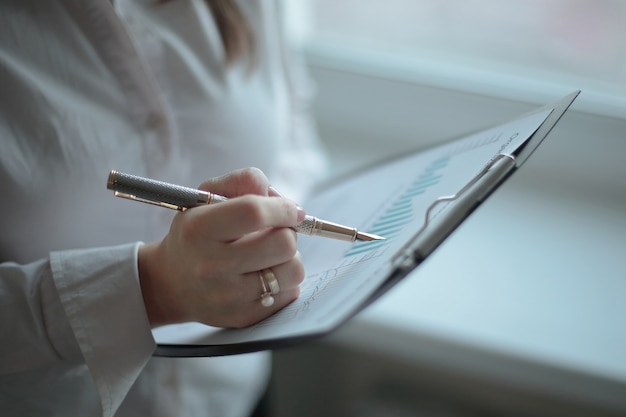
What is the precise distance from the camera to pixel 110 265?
1.42ft

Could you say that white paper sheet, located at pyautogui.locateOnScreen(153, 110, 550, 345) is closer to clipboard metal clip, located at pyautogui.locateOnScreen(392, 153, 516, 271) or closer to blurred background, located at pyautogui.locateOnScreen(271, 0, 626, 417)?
clipboard metal clip, located at pyautogui.locateOnScreen(392, 153, 516, 271)

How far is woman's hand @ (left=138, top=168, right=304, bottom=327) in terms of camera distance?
1.19ft

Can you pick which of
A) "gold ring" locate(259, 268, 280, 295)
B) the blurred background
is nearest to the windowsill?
the blurred background

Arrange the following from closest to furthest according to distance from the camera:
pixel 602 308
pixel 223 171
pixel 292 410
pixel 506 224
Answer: pixel 223 171, pixel 602 308, pixel 506 224, pixel 292 410

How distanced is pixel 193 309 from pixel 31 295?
13 centimetres

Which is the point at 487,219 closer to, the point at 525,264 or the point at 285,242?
the point at 525,264

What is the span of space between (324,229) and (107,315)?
175mm

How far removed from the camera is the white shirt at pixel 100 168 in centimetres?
43

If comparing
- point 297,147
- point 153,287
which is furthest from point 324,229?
point 297,147

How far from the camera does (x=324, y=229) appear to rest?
0.40 metres

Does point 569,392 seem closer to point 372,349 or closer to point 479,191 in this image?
point 372,349

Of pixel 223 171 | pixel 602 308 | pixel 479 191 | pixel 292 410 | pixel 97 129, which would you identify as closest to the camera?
pixel 479 191

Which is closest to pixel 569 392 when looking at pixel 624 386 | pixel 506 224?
pixel 624 386

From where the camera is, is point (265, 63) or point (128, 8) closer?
point (128, 8)
